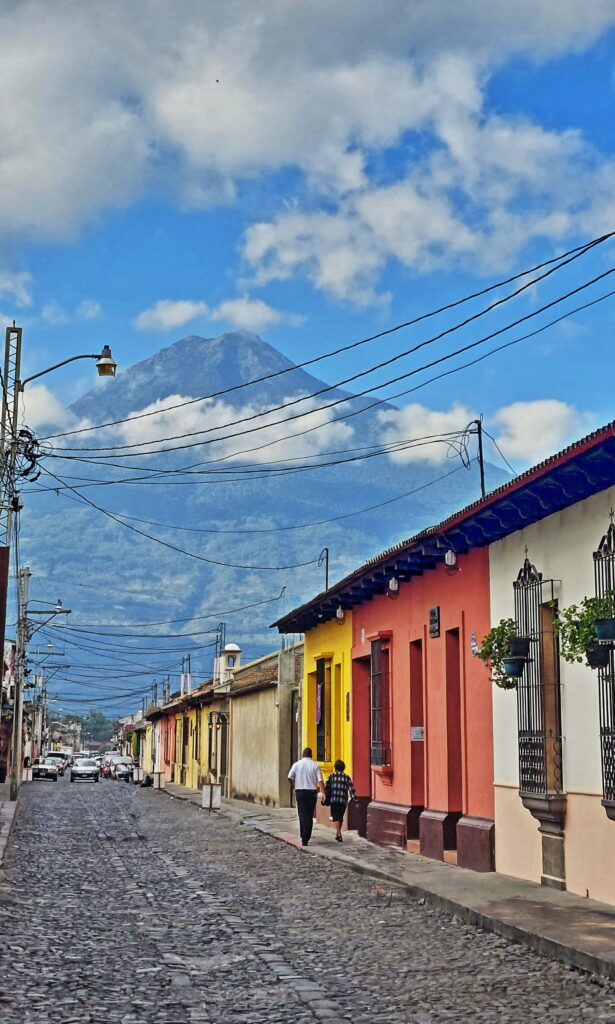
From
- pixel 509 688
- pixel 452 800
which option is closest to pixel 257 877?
pixel 452 800

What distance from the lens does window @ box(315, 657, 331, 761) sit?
2525 centimetres

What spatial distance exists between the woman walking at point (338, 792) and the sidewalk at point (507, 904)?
1481 millimetres

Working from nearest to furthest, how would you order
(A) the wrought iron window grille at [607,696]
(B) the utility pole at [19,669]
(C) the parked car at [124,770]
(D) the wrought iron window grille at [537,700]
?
1. (A) the wrought iron window grille at [607,696]
2. (D) the wrought iron window grille at [537,700]
3. (B) the utility pole at [19,669]
4. (C) the parked car at [124,770]

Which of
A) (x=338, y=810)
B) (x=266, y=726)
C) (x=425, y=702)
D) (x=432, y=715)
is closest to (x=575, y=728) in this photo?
(x=432, y=715)

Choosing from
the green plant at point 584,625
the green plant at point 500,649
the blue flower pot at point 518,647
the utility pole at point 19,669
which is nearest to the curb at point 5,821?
the utility pole at point 19,669

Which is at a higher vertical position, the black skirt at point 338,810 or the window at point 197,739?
the window at point 197,739

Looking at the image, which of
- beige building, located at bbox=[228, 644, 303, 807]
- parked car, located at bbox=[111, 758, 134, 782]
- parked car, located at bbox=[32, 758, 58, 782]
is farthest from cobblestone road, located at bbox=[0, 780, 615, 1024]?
parked car, located at bbox=[111, 758, 134, 782]

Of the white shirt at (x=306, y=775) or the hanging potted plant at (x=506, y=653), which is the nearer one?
the hanging potted plant at (x=506, y=653)

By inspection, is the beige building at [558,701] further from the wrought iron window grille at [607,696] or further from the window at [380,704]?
the window at [380,704]

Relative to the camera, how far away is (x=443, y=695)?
16797 millimetres

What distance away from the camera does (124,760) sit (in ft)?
273

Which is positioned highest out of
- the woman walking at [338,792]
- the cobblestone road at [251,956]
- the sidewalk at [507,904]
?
the woman walking at [338,792]

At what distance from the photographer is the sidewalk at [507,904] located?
906 centimetres

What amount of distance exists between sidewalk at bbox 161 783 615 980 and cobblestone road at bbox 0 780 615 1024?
164mm
